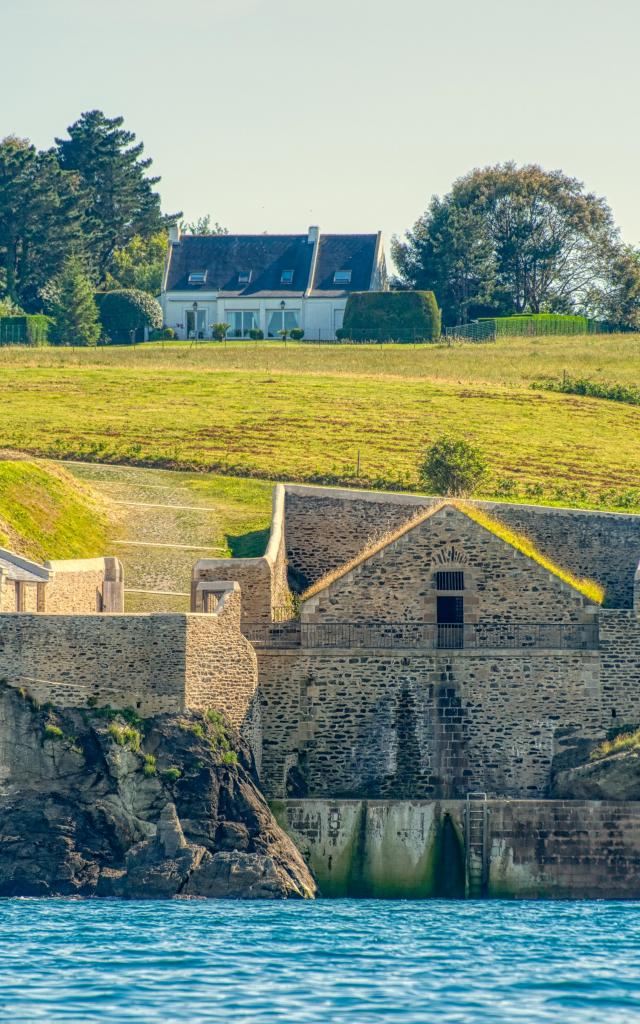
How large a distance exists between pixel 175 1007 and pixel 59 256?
303 ft

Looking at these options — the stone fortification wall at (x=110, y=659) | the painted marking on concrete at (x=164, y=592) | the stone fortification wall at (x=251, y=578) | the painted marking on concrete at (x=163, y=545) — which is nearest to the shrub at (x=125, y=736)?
the stone fortification wall at (x=110, y=659)

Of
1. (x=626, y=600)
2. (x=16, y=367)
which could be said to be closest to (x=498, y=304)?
(x=16, y=367)

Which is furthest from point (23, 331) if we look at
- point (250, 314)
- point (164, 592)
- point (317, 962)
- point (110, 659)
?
point (317, 962)

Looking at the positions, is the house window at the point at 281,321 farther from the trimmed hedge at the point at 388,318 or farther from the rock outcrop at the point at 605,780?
the rock outcrop at the point at 605,780

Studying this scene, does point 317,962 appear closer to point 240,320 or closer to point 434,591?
Answer: point 434,591

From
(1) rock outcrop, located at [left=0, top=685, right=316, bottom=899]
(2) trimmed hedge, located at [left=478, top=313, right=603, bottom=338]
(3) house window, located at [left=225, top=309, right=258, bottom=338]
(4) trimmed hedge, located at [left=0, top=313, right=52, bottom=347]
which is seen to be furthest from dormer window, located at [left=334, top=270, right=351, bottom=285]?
(1) rock outcrop, located at [left=0, top=685, right=316, bottom=899]

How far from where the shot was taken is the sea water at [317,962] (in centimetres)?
3662

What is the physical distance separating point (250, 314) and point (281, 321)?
1774 mm

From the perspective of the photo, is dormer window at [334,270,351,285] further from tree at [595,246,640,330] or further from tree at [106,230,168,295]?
tree at [595,246,640,330]

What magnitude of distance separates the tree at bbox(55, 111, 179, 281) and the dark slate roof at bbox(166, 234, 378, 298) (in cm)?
1332

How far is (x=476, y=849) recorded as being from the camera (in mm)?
49750

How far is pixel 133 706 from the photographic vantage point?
49.4 m

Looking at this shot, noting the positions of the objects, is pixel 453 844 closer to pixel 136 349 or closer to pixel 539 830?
pixel 539 830

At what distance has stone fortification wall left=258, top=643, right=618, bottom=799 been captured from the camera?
173 feet
